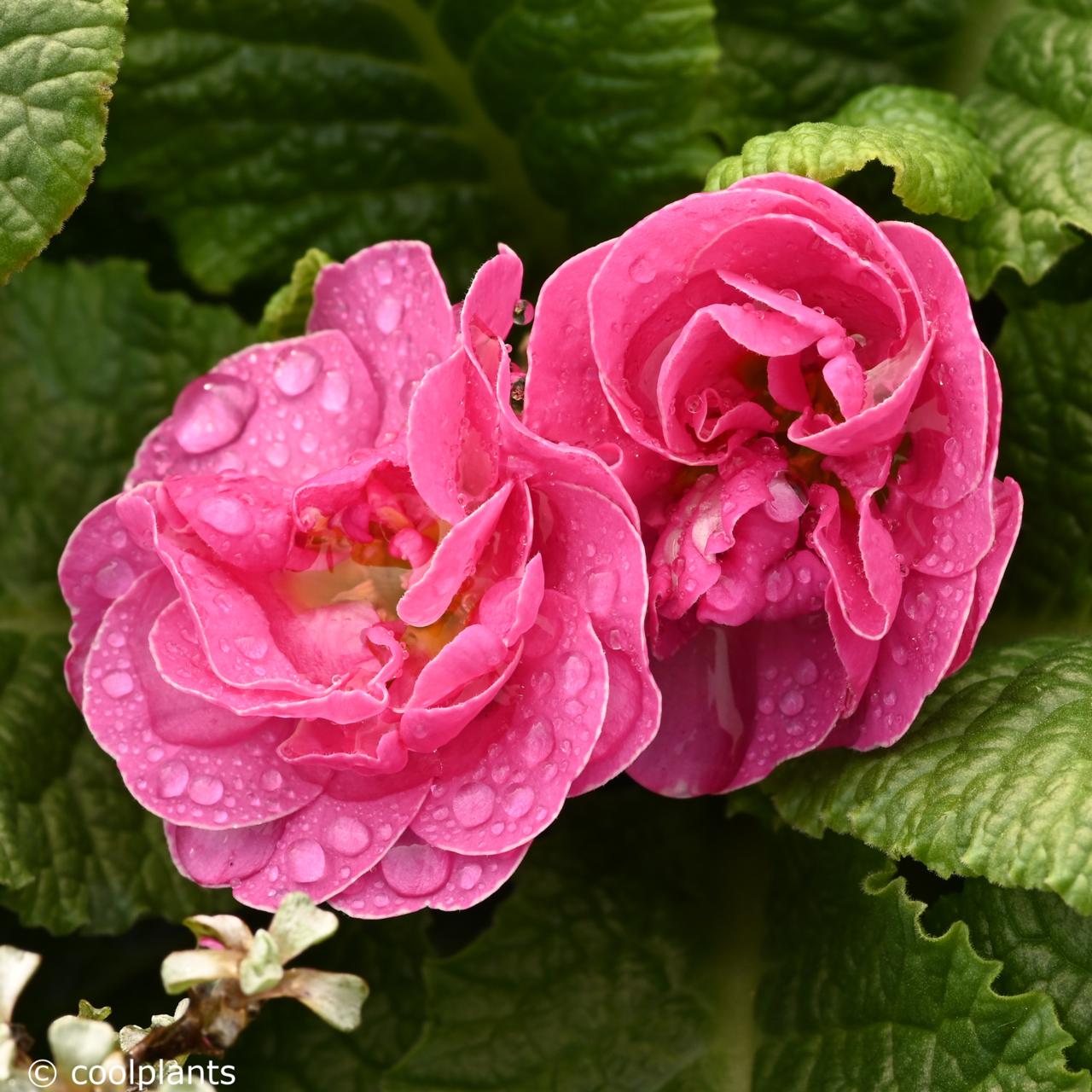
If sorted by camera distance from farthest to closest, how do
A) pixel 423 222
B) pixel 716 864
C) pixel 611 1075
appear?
pixel 423 222
pixel 716 864
pixel 611 1075

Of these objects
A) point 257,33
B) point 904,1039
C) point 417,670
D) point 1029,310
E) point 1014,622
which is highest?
point 257,33

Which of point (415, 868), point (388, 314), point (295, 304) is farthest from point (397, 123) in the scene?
point (415, 868)

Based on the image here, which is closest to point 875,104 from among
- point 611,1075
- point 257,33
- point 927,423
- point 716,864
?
point 927,423

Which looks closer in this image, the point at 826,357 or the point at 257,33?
the point at 826,357

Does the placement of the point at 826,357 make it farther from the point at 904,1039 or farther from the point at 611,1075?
the point at 611,1075

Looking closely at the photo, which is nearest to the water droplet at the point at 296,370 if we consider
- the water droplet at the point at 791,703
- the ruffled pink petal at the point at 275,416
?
the ruffled pink petal at the point at 275,416

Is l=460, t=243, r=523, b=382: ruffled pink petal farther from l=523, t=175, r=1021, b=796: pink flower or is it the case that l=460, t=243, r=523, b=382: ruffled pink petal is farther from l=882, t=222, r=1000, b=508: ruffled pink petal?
l=882, t=222, r=1000, b=508: ruffled pink petal
